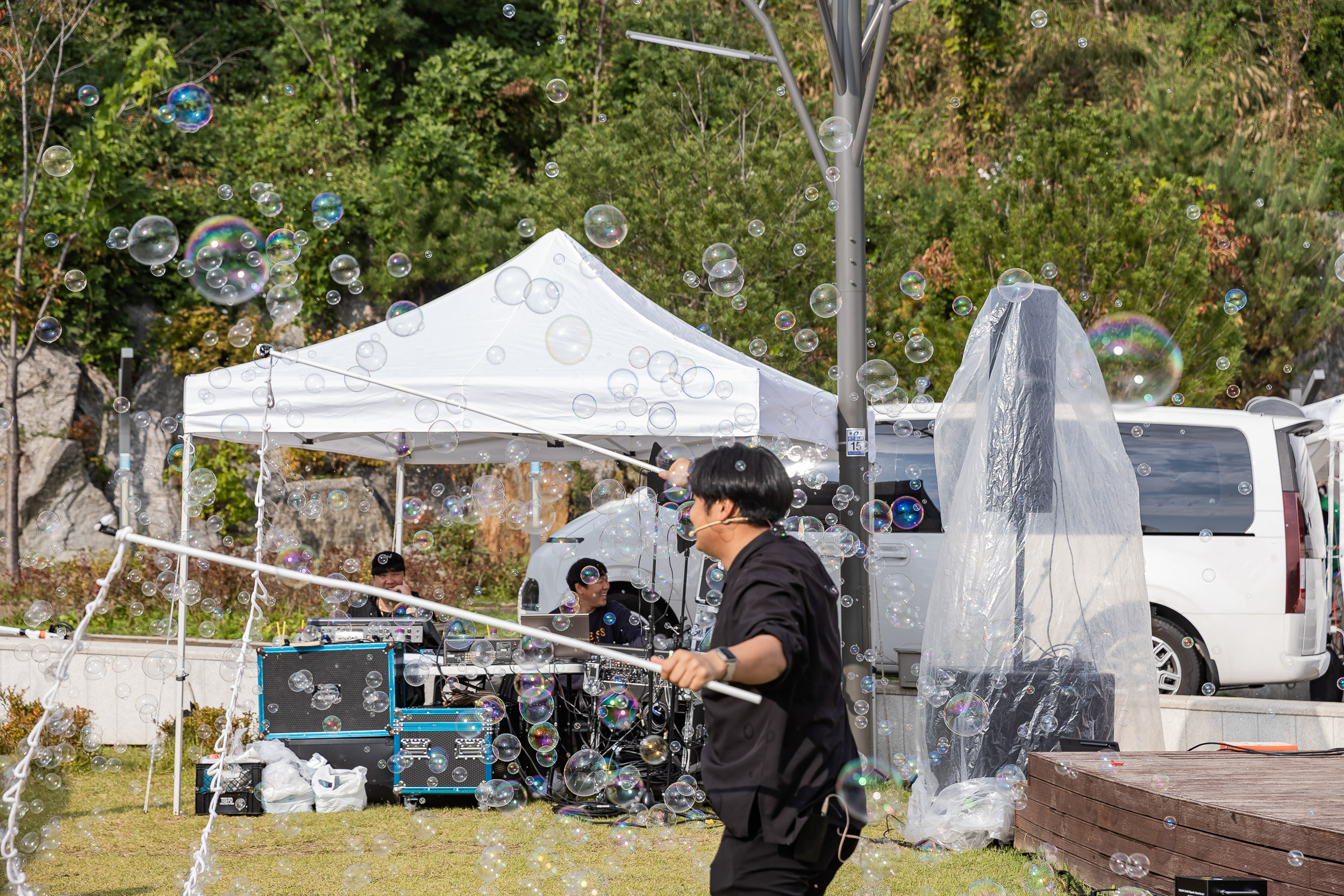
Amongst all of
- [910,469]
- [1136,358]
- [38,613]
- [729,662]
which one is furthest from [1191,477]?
[38,613]

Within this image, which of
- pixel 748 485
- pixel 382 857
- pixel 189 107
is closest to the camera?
pixel 748 485

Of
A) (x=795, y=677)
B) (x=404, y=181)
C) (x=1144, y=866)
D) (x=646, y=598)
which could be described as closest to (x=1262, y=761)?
(x=1144, y=866)

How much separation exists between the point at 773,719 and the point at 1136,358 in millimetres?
9443

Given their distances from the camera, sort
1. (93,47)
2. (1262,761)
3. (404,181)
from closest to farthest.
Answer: (1262,761) → (93,47) → (404,181)

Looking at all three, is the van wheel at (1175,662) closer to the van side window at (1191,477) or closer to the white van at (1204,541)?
the white van at (1204,541)

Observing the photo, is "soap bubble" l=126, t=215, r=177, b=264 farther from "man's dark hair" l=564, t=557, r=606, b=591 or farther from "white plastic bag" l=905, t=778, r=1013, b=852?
"white plastic bag" l=905, t=778, r=1013, b=852

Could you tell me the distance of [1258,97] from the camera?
2061 cm

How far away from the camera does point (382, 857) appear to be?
18.4 feet

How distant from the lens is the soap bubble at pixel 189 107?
22.0 ft

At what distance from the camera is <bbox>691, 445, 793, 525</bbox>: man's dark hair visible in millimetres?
Result: 2771

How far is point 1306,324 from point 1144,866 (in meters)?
14.6

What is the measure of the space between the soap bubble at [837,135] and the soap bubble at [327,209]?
104 inches

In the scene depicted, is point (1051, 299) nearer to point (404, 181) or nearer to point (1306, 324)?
point (1306, 324)

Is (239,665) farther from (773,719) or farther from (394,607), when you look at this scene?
(773,719)
